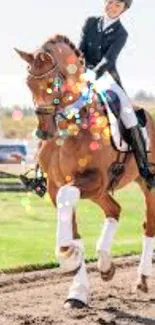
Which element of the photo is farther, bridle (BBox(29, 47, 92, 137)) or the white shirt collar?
the white shirt collar

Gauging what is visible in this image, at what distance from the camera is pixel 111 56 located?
10.4 metres

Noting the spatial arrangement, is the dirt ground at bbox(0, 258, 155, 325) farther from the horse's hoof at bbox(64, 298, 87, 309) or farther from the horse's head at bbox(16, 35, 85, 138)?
the horse's head at bbox(16, 35, 85, 138)

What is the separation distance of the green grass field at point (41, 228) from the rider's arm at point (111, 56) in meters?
4.43

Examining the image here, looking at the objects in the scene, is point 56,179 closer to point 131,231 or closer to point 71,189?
point 71,189

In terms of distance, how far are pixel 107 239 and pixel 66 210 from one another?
1656 millimetres

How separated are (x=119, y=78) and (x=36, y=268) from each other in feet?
13.1

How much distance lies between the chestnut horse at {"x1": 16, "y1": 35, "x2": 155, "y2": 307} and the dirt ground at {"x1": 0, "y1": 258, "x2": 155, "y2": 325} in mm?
390

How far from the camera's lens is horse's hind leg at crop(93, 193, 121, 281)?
432 inches

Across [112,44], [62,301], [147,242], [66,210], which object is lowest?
[62,301]

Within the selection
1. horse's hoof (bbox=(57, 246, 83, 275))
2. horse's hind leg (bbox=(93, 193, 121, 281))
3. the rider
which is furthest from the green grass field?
the rider

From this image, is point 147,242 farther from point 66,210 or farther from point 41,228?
point 41,228

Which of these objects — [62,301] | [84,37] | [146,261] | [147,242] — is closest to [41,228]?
[147,242]

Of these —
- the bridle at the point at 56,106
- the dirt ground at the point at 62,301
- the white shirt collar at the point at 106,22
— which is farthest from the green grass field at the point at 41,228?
the white shirt collar at the point at 106,22

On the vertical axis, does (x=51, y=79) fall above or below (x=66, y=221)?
above
